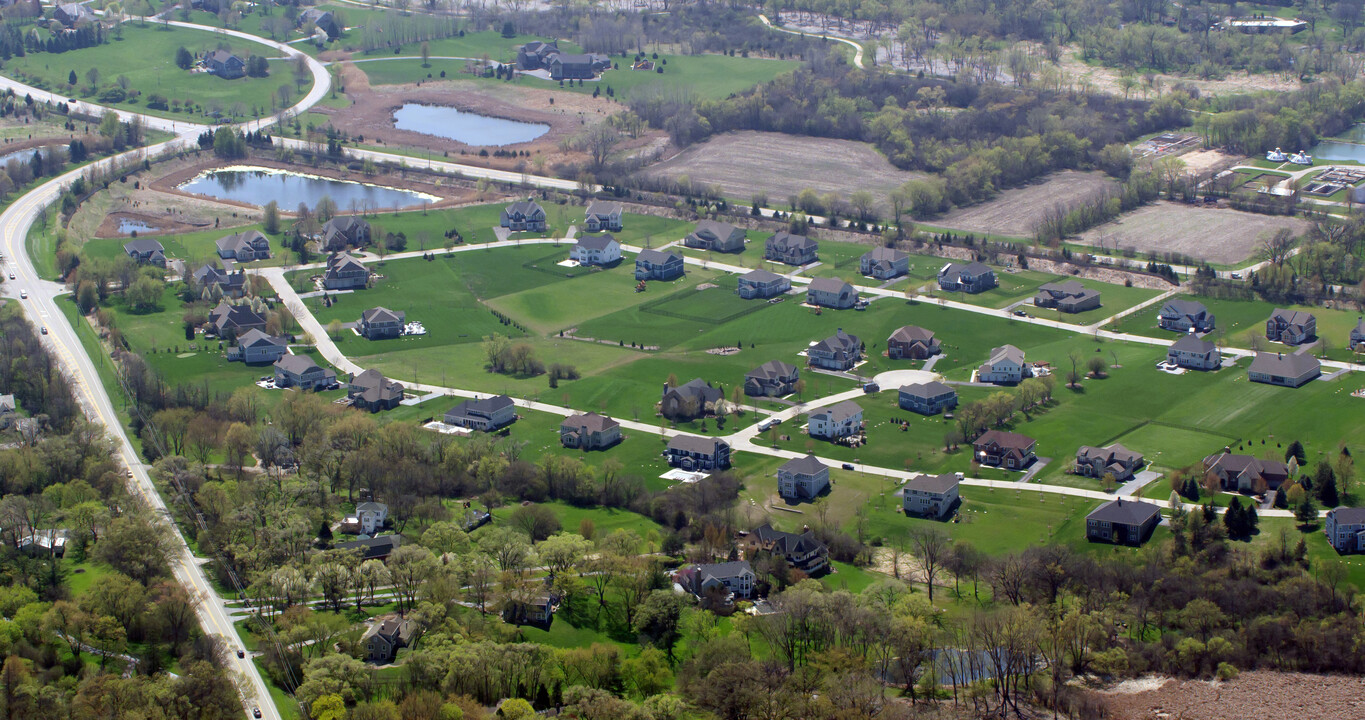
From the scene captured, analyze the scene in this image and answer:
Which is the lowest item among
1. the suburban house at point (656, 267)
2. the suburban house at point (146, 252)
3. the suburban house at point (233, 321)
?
the suburban house at point (146, 252)

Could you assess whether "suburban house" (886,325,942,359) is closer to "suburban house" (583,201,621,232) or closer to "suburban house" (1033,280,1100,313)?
"suburban house" (1033,280,1100,313)

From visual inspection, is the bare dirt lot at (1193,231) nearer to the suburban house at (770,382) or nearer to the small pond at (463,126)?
the suburban house at (770,382)

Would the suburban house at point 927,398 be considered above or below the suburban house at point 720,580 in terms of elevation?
above

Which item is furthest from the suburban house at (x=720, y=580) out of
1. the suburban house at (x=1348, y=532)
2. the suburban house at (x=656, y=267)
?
the suburban house at (x=656, y=267)

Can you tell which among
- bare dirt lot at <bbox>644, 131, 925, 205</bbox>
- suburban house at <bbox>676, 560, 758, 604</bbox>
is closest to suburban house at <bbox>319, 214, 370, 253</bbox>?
bare dirt lot at <bbox>644, 131, 925, 205</bbox>

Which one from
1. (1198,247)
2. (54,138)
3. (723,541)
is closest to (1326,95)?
(1198,247)

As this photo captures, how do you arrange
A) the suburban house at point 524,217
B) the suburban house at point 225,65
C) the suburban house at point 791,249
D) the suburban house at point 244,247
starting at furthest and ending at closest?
the suburban house at point 225,65 < the suburban house at point 524,217 < the suburban house at point 244,247 < the suburban house at point 791,249
